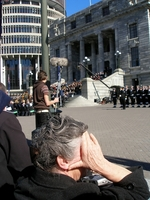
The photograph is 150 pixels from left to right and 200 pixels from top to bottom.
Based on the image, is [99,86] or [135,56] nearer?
[99,86]

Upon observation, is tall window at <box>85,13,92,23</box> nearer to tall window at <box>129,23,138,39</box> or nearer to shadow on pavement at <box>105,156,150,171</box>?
tall window at <box>129,23,138,39</box>

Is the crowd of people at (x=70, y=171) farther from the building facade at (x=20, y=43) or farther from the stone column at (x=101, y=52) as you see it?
the building facade at (x=20, y=43)

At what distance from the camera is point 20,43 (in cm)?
7188

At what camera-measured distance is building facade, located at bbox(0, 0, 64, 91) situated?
2840 inches

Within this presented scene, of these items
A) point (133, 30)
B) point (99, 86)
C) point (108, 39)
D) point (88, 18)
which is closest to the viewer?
point (99, 86)

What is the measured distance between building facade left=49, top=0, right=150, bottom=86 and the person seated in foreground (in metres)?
31.1

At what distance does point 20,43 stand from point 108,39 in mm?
34669

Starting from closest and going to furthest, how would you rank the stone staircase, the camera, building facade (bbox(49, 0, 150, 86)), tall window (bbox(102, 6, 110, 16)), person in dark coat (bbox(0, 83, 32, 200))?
1. the camera
2. person in dark coat (bbox(0, 83, 32, 200))
3. the stone staircase
4. building facade (bbox(49, 0, 150, 86))
5. tall window (bbox(102, 6, 110, 16))

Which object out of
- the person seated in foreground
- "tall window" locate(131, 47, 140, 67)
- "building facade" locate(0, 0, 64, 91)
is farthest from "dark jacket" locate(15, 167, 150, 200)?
"building facade" locate(0, 0, 64, 91)

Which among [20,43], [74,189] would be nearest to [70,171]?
[74,189]

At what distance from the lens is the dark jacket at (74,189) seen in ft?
4.28

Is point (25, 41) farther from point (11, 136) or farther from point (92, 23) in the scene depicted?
point (11, 136)

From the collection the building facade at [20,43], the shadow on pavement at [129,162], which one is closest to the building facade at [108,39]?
the building facade at [20,43]

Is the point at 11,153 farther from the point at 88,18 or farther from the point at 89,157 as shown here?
the point at 88,18
